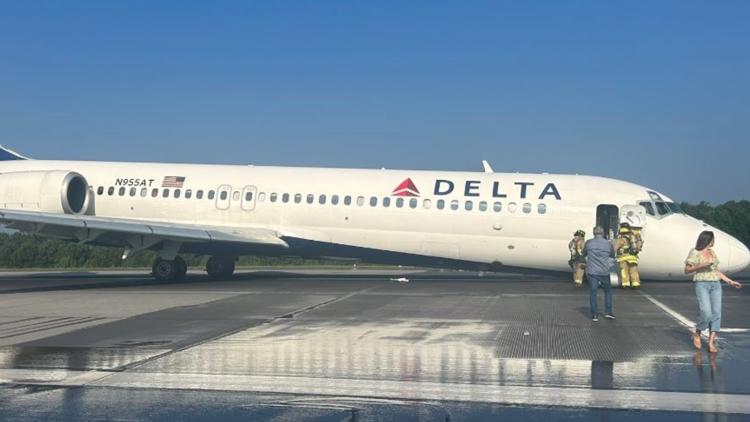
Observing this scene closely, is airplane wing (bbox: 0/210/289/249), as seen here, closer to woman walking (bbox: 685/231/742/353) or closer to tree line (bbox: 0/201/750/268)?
woman walking (bbox: 685/231/742/353)

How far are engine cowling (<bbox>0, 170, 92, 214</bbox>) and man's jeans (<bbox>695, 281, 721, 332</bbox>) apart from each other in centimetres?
1870

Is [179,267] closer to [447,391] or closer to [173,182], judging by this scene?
[173,182]

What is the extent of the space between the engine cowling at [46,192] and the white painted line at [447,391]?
16.2m

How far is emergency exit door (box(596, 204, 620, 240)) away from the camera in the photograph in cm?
2016

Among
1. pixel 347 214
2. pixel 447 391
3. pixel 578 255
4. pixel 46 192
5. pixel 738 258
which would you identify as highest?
pixel 46 192

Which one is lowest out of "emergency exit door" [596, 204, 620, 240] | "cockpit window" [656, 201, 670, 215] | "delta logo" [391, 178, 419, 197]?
"emergency exit door" [596, 204, 620, 240]

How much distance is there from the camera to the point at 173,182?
76.0 feet

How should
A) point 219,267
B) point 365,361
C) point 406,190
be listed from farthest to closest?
point 219,267
point 406,190
point 365,361

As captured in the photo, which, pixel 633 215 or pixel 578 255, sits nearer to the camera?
pixel 578 255

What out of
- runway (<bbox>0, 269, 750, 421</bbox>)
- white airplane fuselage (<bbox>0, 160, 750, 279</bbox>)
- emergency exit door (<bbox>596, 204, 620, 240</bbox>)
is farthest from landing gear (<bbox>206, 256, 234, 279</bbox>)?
emergency exit door (<bbox>596, 204, 620, 240</bbox>)

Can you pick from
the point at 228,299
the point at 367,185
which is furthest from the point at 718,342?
the point at 367,185

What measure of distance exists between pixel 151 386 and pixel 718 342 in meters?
7.25

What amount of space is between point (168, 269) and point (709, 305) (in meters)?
17.0

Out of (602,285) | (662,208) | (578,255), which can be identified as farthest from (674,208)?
(602,285)
